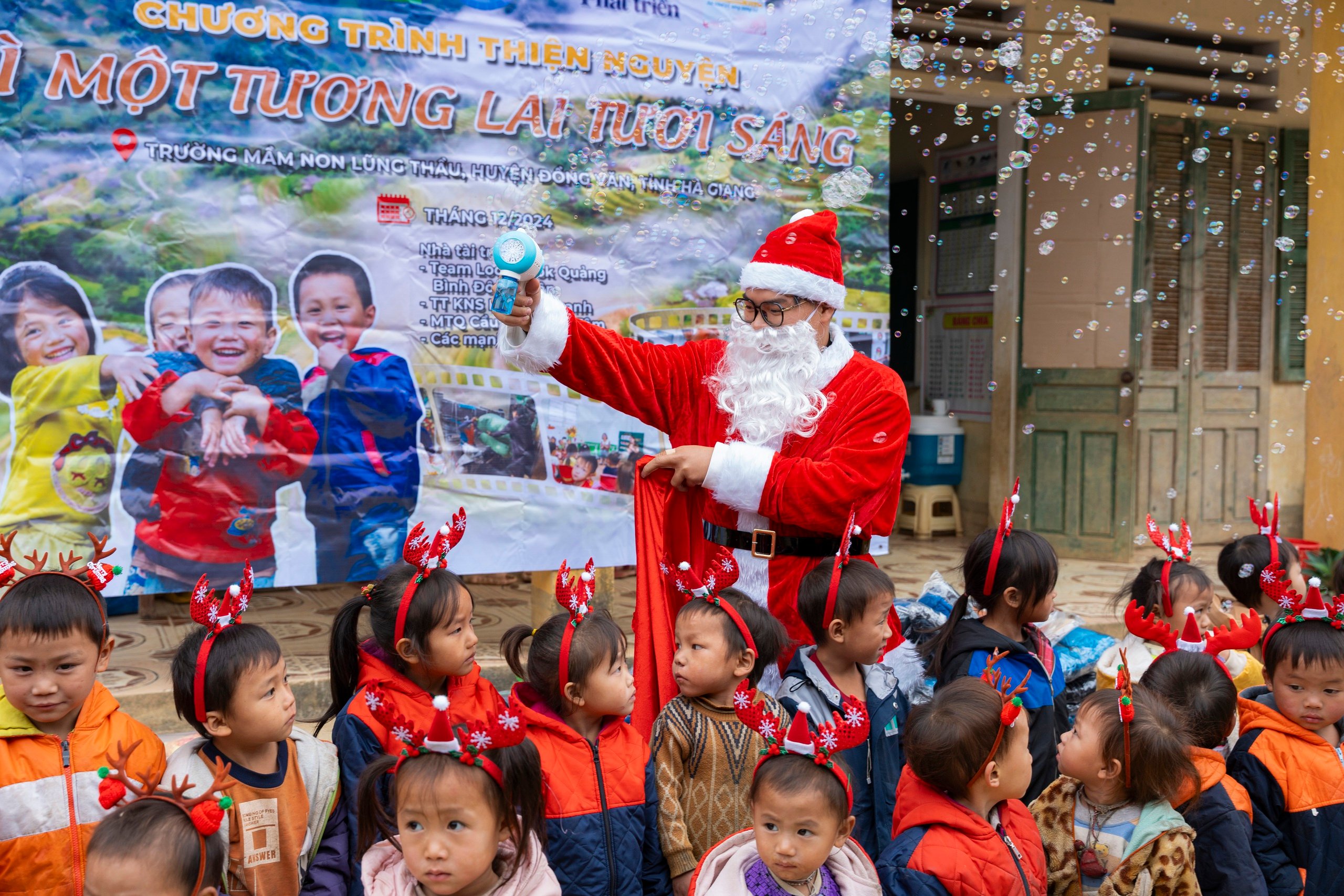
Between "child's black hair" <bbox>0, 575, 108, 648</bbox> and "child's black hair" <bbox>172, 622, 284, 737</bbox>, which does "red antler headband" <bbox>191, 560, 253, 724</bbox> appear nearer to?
"child's black hair" <bbox>172, 622, 284, 737</bbox>

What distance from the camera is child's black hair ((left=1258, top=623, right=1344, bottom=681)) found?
7.61 feet

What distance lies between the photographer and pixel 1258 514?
3.13 metres

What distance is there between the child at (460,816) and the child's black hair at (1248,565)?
7.83ft

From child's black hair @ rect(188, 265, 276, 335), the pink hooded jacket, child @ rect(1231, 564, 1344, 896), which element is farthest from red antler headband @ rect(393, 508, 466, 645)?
child's black hair @ rect(188, 265, 276, 335)

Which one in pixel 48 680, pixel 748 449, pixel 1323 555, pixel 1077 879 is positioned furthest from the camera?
pixel 1323 555

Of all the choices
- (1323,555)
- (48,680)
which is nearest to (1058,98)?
(1323,555)

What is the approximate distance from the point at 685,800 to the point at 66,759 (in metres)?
1.11

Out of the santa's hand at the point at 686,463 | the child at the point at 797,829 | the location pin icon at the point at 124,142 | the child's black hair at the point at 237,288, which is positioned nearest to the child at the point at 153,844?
the child at the point at 797,829

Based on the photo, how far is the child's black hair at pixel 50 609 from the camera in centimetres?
192

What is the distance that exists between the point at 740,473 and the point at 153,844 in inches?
58.9

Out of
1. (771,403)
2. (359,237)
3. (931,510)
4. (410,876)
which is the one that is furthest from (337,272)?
(931,510)

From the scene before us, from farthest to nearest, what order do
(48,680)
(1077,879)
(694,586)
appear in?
(694,586), (1077,879), (48,680)

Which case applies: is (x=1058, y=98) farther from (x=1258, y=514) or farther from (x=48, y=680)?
(x=48, y=680)

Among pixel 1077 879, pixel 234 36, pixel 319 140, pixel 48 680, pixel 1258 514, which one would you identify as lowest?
pixel 1077 879
